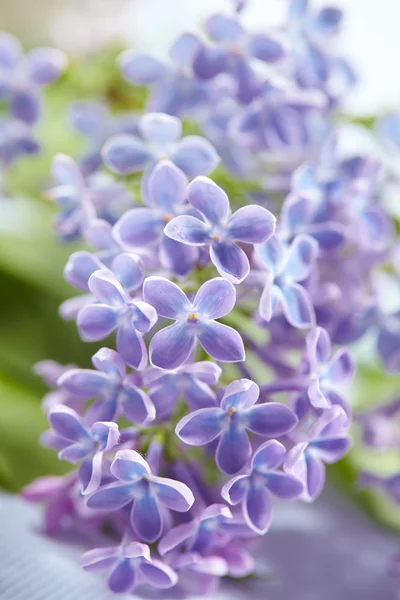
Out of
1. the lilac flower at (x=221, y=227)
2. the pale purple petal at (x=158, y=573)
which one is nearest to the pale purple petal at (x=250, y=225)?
the lilac flower at (x=221, y=227)

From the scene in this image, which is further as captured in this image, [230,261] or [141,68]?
[141,68]

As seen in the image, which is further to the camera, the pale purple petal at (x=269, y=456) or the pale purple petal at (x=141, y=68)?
the pale purple petal at (x=141, y=68)

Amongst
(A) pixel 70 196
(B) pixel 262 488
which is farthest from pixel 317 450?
(A) pixel 70 196

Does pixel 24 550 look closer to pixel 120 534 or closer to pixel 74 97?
pixel 120 534

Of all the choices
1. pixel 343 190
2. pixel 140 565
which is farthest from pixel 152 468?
pixel 343 190

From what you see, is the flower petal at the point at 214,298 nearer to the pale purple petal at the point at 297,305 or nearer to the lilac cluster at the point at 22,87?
the pale purple petal at the point at 297,305

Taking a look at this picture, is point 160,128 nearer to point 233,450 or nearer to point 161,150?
point 161,150

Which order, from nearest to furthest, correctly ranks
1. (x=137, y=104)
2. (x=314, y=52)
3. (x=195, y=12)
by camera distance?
(x=314, y=52) → (x=137, y=104) → (x=195, y=12)
